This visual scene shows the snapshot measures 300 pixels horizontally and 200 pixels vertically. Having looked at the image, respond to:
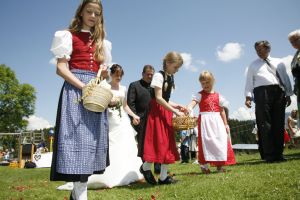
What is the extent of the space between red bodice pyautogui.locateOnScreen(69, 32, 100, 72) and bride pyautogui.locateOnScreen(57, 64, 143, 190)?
6.41 ft

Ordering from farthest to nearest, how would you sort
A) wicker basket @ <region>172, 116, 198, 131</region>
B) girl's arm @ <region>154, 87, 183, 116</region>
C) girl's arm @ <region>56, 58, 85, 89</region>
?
1. wicker basket @ <region>172, 116, 198, 131</region>
2. girl's arm @ <region>154, 87, 183, 116</region>
3. girl's arm @ <region>56, 58, 85, 89</region>

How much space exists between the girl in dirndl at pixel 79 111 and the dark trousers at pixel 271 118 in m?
4.34

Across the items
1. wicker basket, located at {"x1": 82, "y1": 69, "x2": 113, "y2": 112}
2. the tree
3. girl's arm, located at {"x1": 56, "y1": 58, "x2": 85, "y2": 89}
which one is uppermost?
the tree

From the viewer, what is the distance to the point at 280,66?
266 inches

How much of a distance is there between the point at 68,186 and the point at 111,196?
152 cm

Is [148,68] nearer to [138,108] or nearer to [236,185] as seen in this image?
[138,108]

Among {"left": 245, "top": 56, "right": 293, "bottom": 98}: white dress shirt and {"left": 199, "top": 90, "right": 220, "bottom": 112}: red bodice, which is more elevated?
{"left": 245, "top": 56, "right": 293, "bottom": 98}: white dress shirt

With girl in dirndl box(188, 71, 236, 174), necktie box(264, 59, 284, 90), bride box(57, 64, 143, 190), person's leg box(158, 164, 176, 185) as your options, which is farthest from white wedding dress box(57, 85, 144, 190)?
necktie box(264, 59, 284, 90)

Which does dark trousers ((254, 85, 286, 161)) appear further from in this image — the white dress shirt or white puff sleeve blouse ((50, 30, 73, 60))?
white puff sleeve blouse ((50, 30, 73, 60))

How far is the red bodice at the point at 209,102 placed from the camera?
607cm

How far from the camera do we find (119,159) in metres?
5.59

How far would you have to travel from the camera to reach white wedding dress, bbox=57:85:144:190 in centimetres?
529

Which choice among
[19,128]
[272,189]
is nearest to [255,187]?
[272,189]

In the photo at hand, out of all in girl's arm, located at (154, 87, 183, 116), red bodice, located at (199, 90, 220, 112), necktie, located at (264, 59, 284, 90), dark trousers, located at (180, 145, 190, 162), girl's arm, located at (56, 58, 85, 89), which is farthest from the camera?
dark trousers, located at (180, 145, 190, 162)
